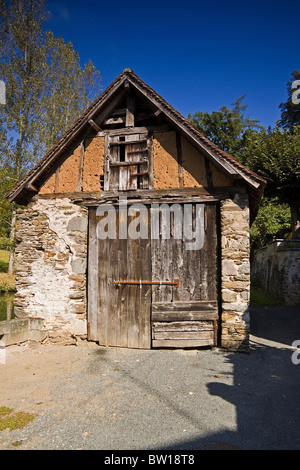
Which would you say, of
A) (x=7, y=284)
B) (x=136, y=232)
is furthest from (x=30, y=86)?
(x=136, y=232)

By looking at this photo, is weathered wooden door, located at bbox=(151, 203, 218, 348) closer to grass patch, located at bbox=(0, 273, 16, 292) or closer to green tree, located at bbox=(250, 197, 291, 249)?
grass patch, located at bbox=(0, 273, 16, 292)

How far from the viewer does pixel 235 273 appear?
5.74 metres

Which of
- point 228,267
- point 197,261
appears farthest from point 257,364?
point 197,261

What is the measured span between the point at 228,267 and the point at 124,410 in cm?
Answer: 327

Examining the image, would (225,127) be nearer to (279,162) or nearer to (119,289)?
(279,162)

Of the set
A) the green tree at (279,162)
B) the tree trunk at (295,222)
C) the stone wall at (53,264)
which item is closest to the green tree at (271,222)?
the tree trunk at (295,222)

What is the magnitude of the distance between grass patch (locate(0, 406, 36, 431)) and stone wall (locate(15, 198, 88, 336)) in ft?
9.07

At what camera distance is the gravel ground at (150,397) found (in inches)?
116

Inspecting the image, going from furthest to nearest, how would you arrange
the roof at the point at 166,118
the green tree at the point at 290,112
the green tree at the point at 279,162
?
the green tree at the point at 290,112 → the green tree at the point at 279,162 → the roof at the point at 166,118

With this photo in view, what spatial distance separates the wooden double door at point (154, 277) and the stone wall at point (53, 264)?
0.93ft

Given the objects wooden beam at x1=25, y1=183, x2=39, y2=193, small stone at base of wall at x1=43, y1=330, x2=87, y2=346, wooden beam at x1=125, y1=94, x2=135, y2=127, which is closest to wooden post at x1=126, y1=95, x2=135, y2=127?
wooden beam at x1=125, y1=94, x2=135, y2=127

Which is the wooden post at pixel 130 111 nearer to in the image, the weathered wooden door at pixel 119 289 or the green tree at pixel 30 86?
the weathered wooden door at pixel 119 289

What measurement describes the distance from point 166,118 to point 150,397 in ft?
17.1

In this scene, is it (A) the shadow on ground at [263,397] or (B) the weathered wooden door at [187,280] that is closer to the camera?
(A) the shadow on ground at [263,397]
